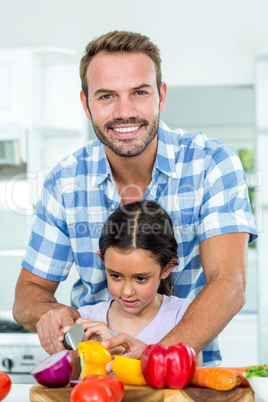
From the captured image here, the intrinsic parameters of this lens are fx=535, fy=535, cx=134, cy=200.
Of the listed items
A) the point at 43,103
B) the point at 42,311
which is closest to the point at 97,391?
the point at 42,311

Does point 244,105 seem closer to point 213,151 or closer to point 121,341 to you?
point 213,151

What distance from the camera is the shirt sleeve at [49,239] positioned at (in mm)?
1775

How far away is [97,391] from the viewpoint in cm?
88

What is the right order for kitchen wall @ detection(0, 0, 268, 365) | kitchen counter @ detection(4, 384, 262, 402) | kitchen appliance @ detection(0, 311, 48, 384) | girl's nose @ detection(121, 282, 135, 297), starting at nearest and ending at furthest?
kitchen counter @ detection(4, 384, 262, 402), girl's nose @ detection(121, 282, 135, 297), kitchen appliance @ detection(0, 311, 48, 384), kitchen wall @ detection(0, 0, 268, 365)

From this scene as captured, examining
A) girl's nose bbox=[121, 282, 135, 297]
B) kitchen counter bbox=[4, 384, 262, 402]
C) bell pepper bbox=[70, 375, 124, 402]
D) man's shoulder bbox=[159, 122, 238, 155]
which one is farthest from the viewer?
man's shoulder bbox=[159, 122, 238, 155]

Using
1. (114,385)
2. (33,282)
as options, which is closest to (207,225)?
(33,282)

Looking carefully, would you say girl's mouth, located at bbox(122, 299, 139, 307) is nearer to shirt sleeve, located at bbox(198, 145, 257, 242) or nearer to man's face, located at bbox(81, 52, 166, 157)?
shirt sleeve, located at bbox(198, 145, 257, 242)

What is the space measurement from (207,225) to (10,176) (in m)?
2.88

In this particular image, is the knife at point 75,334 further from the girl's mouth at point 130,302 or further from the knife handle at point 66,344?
the girl's mouth at point 130,302

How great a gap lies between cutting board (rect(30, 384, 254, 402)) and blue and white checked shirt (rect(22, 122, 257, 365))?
0.68 metres

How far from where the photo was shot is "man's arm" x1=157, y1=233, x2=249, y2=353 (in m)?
1.33

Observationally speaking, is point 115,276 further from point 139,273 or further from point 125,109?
point 125,109

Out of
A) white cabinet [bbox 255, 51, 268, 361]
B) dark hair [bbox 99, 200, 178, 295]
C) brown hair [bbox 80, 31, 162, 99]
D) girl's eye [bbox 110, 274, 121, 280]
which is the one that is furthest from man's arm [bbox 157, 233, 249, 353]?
white cabinet [bbox 255, 51, 268, 361]

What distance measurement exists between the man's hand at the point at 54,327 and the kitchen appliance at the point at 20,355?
5.55ft
